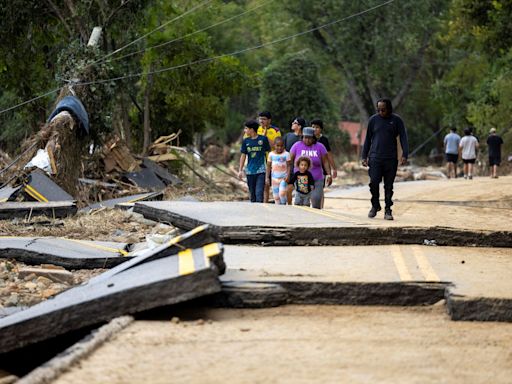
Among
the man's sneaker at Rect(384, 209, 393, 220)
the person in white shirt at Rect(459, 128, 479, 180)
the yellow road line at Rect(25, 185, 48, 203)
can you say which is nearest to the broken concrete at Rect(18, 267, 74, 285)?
the man's sneaker at Rect(384, 209, 393, 220)

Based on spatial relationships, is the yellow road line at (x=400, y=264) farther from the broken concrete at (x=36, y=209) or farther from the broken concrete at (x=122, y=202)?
the broken concrete at (x=122, y=202)

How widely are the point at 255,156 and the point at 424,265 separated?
23.2 ft

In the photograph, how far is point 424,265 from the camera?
977cm

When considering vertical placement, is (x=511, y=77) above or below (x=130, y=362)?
above

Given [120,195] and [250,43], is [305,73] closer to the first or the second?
[250,43]

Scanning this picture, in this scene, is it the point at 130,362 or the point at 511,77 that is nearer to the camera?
the point at 130,362

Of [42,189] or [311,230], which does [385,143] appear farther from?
[42,189]

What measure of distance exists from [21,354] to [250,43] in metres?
58.7

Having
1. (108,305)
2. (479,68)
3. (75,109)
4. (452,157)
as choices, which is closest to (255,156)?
(75,109)

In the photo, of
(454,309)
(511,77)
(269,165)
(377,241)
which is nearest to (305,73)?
(511,77)

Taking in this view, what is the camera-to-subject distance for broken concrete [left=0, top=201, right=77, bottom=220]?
50.4ft

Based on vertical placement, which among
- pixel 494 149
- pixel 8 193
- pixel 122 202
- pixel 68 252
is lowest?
pixel 68 252

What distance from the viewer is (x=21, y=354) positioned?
782 centimetres

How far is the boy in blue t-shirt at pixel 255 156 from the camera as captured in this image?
16.5m
